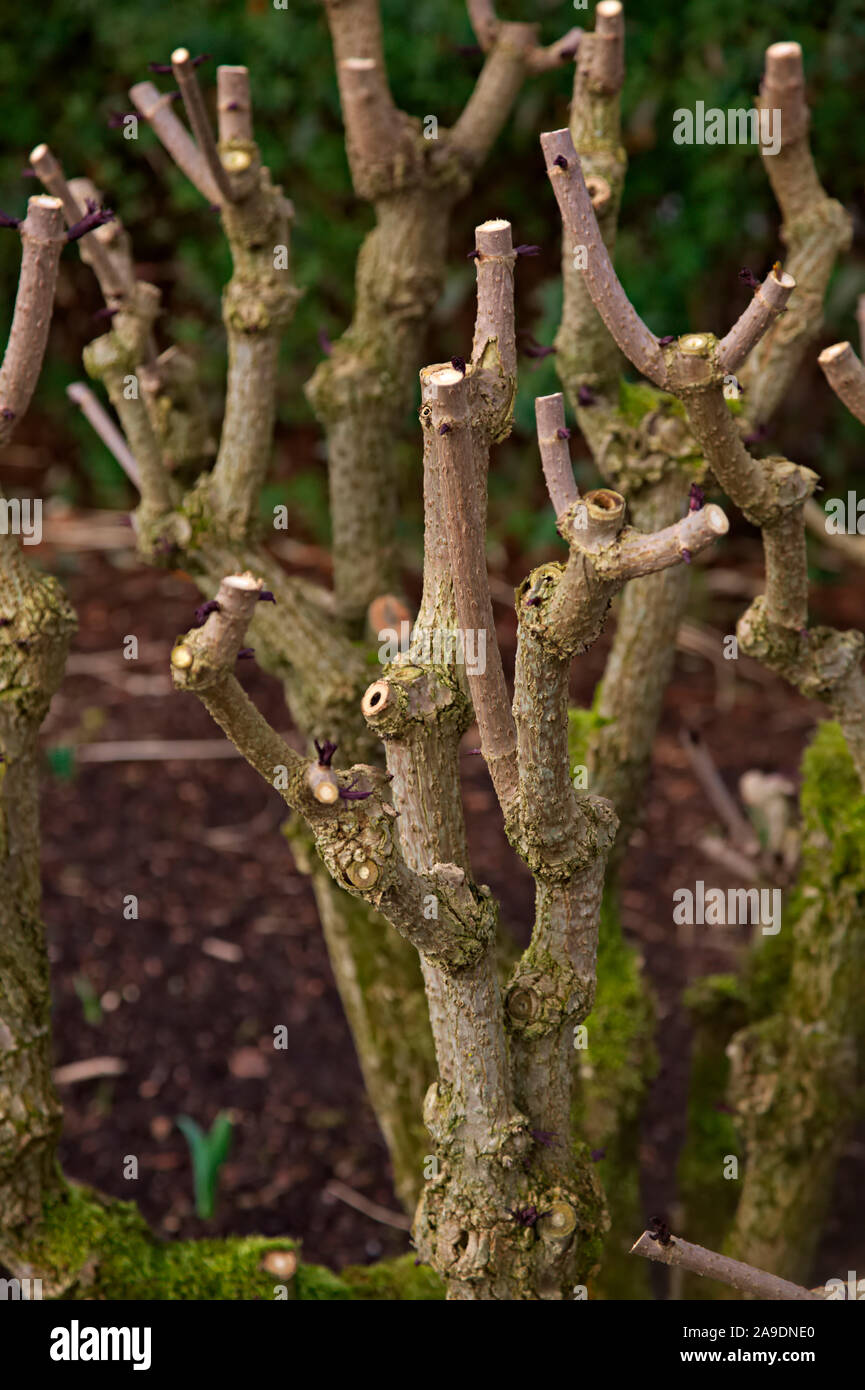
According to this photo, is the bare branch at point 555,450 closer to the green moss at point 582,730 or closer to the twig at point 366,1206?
the green moss at point 582,730

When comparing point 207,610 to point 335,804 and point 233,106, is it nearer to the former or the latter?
point 335,804

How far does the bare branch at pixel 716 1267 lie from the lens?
4.88ft

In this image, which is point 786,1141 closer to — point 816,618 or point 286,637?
point 286,637

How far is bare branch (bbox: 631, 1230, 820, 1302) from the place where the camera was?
58.6 inches

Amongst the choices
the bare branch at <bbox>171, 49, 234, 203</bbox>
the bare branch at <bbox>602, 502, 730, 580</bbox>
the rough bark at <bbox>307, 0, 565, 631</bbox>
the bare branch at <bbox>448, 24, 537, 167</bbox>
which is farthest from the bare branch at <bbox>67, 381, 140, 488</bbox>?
the bare branch at <bbox>602, 502, 730, 580</bbox>

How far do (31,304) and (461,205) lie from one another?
316 cm

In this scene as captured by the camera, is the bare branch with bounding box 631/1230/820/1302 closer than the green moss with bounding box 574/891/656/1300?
Yes

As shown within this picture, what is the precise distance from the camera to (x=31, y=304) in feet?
5.32

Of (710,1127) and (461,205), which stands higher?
(461,205)

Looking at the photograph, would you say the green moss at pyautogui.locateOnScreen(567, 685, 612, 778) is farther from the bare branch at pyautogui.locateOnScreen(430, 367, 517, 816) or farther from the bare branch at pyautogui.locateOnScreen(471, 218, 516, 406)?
the bare branch at pyautogui.locateOnScreen(471, 218, 516, 406)

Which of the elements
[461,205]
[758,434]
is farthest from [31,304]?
[461,205]

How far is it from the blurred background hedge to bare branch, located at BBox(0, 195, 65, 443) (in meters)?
2.17

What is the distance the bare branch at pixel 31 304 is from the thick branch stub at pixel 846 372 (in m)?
0.90
